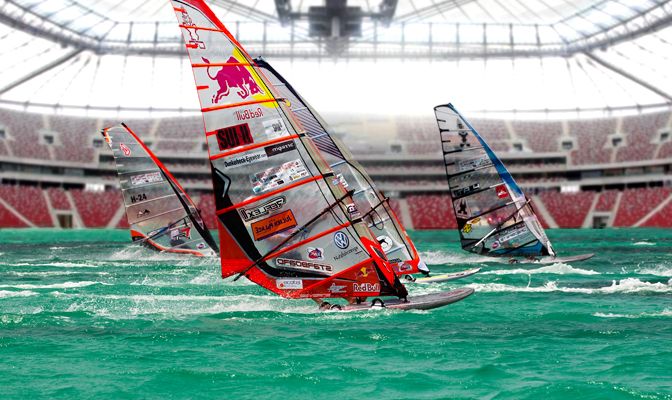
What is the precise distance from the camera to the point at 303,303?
603 inches

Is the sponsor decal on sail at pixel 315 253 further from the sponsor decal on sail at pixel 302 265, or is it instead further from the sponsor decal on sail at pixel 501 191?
the sponsor decal on sail at pixel 501 191

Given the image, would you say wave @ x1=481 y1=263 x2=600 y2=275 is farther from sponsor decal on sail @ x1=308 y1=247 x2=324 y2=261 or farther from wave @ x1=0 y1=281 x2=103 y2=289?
wave @ x1=0 y1=281 x2=103 y2=289

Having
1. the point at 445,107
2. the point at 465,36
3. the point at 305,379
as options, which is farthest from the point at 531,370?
the point at 465,36

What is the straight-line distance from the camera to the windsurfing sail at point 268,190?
43.7 feet

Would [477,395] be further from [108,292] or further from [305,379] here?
[108,292]

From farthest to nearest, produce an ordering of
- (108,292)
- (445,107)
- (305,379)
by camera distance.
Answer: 1. (445,107)
2. (108,292)
3. (305,379)

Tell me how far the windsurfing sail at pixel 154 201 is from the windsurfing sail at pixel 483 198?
391 inches

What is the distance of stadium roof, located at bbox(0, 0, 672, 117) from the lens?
63.7 m

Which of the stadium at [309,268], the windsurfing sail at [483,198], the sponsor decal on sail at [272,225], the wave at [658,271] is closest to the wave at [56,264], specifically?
the stadium at [309,268]

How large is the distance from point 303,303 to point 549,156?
2982 inches

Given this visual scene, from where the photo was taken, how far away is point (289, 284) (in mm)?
13797

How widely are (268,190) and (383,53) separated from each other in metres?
63.0

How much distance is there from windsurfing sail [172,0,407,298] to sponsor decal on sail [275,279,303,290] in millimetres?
21

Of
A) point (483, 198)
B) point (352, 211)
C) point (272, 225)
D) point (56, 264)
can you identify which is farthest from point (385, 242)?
point (56, 264)
